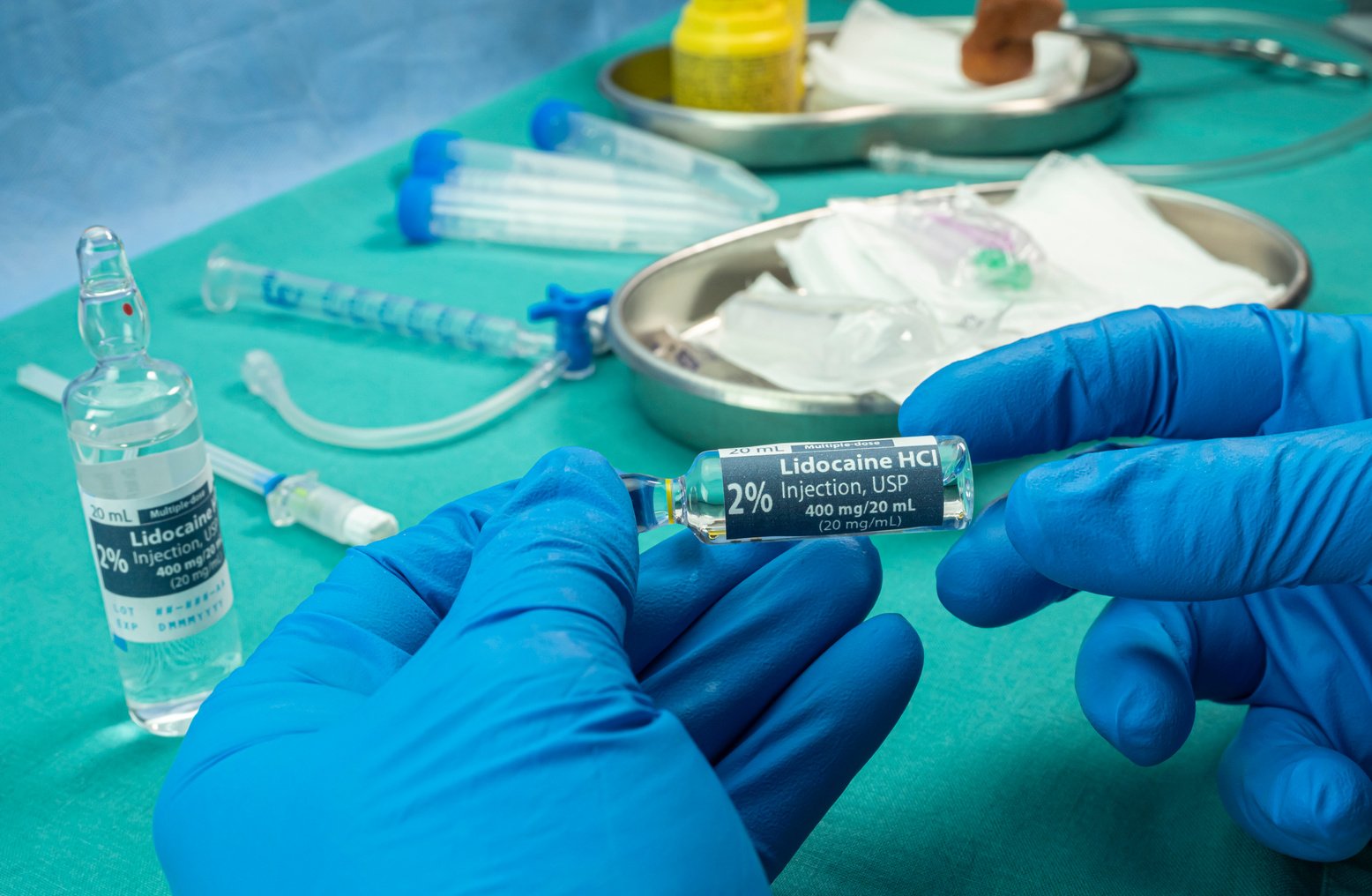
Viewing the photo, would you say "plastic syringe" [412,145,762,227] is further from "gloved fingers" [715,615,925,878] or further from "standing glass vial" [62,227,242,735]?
"gloved fingers" [715,615,925,878]

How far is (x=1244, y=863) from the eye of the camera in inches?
27.1

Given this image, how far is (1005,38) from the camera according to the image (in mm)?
1694

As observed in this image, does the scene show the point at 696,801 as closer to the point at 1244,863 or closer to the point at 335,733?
the point at 335,733

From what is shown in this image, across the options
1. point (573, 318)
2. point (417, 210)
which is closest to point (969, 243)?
point (573, 318)

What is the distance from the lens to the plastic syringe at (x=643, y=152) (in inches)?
63.0

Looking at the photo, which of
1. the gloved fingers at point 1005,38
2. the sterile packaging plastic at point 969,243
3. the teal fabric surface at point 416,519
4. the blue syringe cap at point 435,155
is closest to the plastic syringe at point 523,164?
the blue syringe cap at point 435,155

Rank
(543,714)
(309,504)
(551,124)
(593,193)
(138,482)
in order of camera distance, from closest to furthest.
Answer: (543,714), (138,482), (309,504), (593,193), (551,124)

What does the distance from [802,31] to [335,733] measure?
1.55m

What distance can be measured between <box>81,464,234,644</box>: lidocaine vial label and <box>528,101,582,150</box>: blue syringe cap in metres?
1.09

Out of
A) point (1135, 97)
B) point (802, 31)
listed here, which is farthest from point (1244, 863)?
point (1135, 97)

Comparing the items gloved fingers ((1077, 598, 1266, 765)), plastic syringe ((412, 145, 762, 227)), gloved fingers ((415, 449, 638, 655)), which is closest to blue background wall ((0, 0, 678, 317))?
plastic syringe ((412, 145, 762, 227))

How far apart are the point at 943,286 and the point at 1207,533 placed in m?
0.65

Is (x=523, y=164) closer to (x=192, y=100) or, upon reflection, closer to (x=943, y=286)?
(x=192, y=100)

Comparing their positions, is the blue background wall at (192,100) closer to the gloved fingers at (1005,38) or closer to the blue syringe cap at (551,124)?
the blue syringe cap at (551,124)
